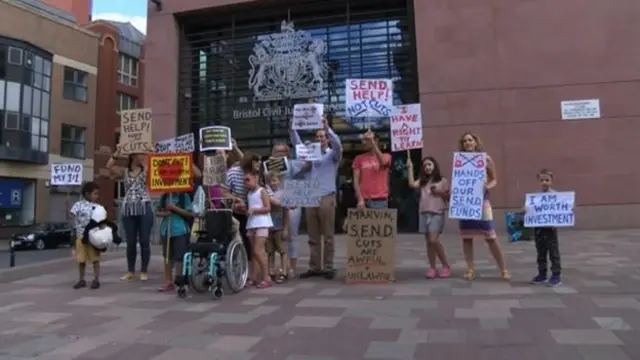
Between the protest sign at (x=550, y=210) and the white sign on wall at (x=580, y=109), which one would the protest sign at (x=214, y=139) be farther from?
the white sign on wall at (x=580, y=109)

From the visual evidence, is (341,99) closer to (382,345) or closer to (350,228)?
(350,228)

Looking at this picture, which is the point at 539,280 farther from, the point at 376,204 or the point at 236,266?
the point at 236,266

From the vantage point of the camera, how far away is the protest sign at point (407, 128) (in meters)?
9.30

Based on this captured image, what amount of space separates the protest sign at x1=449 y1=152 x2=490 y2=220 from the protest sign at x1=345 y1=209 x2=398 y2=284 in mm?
858

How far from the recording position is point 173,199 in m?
8.24

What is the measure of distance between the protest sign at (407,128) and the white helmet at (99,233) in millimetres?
4474

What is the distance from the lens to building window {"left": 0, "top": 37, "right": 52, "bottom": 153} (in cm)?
3541

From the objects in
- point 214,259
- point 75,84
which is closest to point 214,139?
point 214,259

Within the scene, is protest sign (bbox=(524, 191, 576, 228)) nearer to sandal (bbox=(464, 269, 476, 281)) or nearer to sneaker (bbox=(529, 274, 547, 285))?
sneaker (bbox=(529, 274, 547, 285))

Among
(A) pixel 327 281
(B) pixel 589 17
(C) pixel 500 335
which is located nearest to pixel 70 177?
(A) pixel 327 281

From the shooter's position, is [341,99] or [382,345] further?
[341,99]

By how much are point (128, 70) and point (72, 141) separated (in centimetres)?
924

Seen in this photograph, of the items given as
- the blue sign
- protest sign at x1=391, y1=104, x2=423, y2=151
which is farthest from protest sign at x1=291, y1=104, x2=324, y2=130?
the blue sign

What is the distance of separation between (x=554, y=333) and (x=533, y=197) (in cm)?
295
